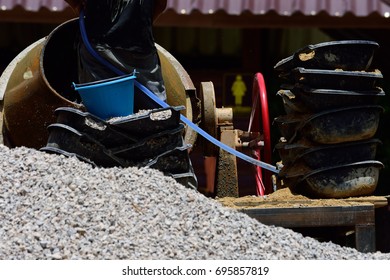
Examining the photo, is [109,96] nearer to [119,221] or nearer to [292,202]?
[119,221]

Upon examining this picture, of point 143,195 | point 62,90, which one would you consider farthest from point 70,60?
point 143,195

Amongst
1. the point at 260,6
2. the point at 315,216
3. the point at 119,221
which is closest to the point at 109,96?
the point at 119,221

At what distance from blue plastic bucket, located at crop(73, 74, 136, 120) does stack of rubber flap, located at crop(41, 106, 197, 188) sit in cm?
10

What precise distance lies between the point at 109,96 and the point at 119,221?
865 mm

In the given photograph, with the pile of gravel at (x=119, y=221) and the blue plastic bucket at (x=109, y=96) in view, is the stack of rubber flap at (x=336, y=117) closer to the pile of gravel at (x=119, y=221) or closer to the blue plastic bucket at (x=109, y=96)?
the pile of gravel at (x=119, y=221)

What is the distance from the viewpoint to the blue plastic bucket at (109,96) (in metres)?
5.19

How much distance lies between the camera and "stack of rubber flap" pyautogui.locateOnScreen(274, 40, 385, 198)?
5.32m

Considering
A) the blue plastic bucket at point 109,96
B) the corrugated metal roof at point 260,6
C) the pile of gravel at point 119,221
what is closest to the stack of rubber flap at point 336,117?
the pile of gravel at point 119,221

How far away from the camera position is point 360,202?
17.2 feet

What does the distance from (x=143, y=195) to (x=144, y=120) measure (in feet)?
1.52

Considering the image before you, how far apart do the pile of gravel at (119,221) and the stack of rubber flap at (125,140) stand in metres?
0.09
